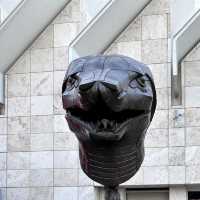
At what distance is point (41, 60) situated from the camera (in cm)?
1036

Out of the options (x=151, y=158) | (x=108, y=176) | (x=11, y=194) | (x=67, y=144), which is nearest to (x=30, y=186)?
(x=11, y=194)

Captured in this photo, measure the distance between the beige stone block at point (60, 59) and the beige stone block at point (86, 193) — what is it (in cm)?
226

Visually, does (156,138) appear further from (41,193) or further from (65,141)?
(41,193)

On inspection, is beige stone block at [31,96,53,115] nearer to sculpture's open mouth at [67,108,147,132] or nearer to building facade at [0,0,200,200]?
building facade at [0,0,200,200]

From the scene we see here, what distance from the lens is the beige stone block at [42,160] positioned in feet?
33.0

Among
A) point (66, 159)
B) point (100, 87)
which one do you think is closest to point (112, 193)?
point (100, 87)

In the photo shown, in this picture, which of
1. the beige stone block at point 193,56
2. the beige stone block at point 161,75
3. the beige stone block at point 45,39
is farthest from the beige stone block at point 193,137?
the beige stone block at point 45,39

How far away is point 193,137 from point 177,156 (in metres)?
0.45

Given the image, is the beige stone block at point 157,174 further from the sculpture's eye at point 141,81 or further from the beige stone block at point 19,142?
the sculpture's eye at point 141,81

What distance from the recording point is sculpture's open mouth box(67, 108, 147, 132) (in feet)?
6.98

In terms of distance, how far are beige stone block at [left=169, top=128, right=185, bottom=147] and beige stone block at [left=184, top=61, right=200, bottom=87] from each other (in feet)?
2.82

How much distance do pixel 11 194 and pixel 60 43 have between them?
2978 millimetres

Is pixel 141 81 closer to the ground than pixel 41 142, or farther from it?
closer to the ground

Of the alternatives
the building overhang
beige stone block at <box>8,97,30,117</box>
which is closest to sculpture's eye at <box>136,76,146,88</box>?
the building overhang
